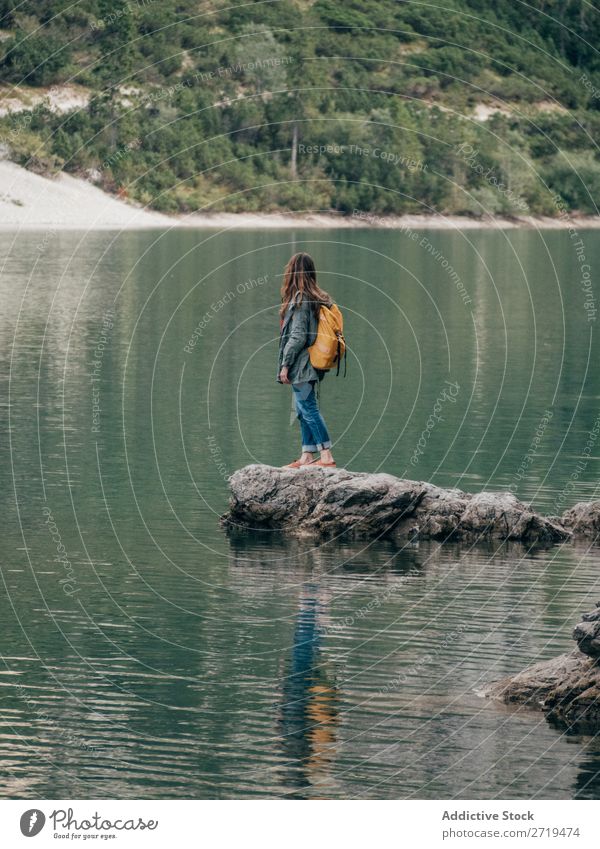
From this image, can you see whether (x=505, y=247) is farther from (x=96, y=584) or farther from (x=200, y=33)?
(x=96, y=584)

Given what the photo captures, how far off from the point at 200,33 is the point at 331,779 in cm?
16169

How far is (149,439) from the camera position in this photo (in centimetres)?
3203

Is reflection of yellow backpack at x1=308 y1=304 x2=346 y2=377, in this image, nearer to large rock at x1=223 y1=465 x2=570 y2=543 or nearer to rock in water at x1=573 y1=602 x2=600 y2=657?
large rock at x1=223 y1=465 x2=570 y2=543

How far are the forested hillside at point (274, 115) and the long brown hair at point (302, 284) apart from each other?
10762cm

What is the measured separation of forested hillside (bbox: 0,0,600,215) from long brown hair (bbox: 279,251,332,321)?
108m

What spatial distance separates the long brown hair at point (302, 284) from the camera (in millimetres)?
23406

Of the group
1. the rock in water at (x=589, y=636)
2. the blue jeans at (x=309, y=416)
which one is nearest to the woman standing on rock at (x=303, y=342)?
the blue jeans at (x=309, y=416)

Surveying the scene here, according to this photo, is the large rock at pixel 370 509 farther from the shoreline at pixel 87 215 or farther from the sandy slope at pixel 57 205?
the sandy slope at pixel 57 205

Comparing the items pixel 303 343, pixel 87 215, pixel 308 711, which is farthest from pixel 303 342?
pixel 87 215

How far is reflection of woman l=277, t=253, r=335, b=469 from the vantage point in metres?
23.5

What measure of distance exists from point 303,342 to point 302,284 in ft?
2.70

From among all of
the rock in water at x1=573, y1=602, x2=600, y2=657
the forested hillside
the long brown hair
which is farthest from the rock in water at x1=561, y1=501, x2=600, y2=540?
the forested hillside

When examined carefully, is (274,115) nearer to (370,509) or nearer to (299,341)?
(299,341)

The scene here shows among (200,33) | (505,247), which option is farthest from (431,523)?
(200,33)
